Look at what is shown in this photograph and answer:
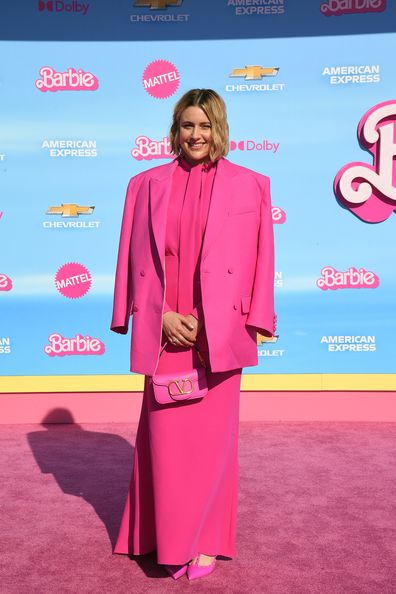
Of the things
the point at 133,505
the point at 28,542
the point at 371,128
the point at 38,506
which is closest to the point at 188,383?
the point at 133,505

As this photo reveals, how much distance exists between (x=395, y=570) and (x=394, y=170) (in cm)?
304

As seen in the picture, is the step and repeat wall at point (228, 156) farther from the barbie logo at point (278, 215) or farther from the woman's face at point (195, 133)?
the woman's face at point (195, 133)

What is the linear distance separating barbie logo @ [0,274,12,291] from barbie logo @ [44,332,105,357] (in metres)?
0.46

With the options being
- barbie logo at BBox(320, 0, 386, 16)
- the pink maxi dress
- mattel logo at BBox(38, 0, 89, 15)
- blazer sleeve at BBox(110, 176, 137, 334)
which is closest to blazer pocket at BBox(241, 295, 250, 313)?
the pink maxi dress

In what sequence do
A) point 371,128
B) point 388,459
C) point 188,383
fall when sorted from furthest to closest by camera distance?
point 371,128 → point 388,459 → point 188,383

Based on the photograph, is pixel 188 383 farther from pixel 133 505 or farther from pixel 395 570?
pixel 395 570

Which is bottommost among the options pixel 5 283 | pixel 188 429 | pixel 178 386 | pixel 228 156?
pixel 188 429

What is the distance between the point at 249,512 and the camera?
138 inches

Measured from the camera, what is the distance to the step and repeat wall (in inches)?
201

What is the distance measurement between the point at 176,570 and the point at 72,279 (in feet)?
9.15

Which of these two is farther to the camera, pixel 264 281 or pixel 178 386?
pixel 264 281

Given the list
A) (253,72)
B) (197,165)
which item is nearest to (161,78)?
(253,72)

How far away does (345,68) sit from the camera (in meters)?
5.11

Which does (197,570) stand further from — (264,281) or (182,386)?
(264,281)
